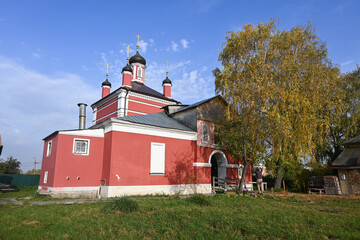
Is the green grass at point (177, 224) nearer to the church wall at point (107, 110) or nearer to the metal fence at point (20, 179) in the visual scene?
the church wall at point (107, 110)

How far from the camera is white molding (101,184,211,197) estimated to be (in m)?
13.1

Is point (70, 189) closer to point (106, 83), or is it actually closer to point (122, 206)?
point (122, 206)

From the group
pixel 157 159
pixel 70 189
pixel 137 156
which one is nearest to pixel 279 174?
pixel 157 159

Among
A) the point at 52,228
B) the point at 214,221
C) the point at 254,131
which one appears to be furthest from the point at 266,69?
the point at 52,228

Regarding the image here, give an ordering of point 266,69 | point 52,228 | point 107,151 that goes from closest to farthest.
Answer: point 52,228
point 107,151
point 266,69

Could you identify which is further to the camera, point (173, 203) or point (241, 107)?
point (241, 107)

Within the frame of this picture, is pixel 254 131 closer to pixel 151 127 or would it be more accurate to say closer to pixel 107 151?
pixel 151 127

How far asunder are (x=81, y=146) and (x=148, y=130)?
13.3 feet

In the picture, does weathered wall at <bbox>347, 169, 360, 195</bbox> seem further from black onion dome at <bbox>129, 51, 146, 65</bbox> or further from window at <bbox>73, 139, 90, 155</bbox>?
black onion dome at <bbox>129, 51, 146, 65</bbox>

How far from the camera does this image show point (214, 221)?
22.5 feet

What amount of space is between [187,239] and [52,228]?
359 centimetres

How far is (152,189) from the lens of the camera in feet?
47.4

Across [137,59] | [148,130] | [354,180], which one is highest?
[137,59]

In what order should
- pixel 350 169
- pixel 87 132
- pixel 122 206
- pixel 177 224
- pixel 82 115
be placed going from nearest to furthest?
pixel 177 224 < pixel 122 206 < pixel 87 132 < pixel 350 169 < pixel 82 115
